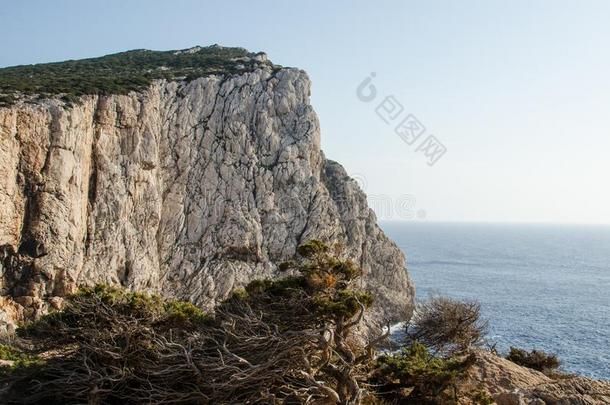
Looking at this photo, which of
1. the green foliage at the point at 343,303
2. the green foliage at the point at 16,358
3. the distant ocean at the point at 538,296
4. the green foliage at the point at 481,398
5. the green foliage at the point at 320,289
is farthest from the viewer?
the distant ocean at the point at 538,296

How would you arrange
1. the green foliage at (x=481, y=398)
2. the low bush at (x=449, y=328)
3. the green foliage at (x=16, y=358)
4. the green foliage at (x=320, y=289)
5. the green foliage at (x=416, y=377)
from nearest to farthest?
the green foliage at (x=320, y=289) → the green foliage at (x=481, y=398) → the green foliage at (x=416, y=377) → the green foliage at (x=16, y=358) → the low bush at (x=449, y=328)

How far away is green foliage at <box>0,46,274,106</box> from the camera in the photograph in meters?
35.3

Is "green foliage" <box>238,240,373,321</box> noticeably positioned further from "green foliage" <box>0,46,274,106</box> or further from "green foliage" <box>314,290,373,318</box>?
"green foliage" <box>0,46,274,106</box>

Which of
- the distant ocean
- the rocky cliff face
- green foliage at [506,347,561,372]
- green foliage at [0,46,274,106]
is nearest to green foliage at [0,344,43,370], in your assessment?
the rocky cliff face

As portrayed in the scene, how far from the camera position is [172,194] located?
40.9 m

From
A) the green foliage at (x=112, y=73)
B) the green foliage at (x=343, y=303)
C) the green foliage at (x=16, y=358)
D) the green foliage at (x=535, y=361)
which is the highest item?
the green foliage at (x=112, y=73)

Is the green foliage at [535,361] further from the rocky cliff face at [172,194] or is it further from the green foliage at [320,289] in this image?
the rocky cliff face at [172,194]

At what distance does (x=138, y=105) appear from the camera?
129ft

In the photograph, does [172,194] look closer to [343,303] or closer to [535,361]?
[343,303]

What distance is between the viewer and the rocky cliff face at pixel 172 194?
30328 millimetres

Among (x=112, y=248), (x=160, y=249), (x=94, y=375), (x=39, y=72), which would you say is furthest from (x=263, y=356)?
(x=39, y=72)

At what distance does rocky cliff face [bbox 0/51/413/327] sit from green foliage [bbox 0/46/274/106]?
4.92 feet

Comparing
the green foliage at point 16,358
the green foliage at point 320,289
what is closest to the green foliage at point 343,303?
the green foliage at point 320,289

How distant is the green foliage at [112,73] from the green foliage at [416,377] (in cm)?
2854
